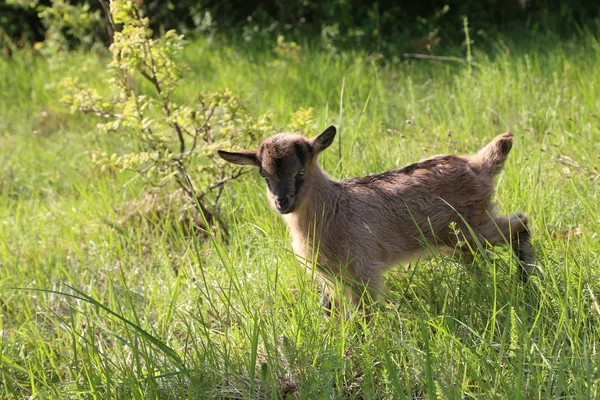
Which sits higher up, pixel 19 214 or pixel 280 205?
pixel 280 205

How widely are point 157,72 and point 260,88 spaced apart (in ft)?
9.29

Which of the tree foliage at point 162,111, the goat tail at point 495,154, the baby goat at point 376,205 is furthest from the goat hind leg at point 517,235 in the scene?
the tree foliage at point 162,111

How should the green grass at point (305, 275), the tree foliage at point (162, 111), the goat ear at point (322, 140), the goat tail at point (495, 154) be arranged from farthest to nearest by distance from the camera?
the tree foliage at point (162, 111), the goat tail at point (495, 154), the goat ear at point (322, 140), the green grass at point (305, 275)

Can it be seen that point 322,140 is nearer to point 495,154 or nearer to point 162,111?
point 495,154

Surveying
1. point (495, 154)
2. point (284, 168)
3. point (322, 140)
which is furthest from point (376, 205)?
point (495, 154)

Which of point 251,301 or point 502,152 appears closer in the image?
point 251,301

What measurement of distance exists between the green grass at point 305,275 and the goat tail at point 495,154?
0.28m

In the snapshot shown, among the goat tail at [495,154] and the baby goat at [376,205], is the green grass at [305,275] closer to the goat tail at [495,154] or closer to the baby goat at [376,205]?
the baby goat at [376,205]

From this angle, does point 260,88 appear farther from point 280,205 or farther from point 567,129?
point 280,205

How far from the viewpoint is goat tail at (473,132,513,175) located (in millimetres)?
4461

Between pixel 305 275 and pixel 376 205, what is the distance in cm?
66

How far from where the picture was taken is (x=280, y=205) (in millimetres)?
4129

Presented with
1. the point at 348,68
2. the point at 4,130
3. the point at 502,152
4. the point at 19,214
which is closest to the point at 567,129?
the point at 502,152

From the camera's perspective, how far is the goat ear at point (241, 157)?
14.0 feet
